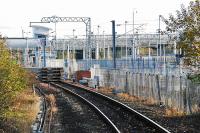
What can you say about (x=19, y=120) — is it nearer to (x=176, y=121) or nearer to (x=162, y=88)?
(x=176, y=121)

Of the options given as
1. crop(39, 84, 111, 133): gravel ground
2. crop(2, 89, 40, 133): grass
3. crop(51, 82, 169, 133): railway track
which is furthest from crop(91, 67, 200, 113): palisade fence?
crop(2, 89, 40, 133): grass

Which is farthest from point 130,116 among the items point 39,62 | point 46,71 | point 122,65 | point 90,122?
point 39,62

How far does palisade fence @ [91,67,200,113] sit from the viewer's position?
21.8 metres

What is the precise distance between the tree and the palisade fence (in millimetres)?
2021

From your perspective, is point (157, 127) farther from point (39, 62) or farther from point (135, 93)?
point (39, 62)

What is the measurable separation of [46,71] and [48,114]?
3645 cm

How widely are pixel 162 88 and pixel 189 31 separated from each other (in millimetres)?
9013

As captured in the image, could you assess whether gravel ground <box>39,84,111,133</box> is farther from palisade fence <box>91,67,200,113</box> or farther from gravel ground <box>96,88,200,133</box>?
palisade fence <box>91,67,200,113</box>

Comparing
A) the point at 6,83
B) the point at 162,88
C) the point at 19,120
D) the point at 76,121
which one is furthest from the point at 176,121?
the point at 162,88

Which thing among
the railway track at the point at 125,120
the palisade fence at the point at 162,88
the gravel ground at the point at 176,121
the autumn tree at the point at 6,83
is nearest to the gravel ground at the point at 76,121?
the railway track at the point at 125,120

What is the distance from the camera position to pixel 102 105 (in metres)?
28.2

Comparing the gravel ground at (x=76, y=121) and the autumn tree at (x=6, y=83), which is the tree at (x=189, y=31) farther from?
the autumn tree at (x=6, y=83)

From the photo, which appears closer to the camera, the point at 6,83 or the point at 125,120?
the point at 6,83

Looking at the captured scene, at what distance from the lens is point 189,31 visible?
1892 cm
